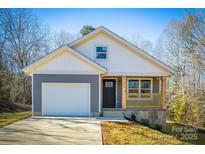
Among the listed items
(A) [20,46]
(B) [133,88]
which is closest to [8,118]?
(B) [133,88]

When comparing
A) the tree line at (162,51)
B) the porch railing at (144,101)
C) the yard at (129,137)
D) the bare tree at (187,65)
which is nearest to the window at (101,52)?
the porch railing at (144,101)

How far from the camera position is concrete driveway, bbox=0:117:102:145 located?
→ 8227mm

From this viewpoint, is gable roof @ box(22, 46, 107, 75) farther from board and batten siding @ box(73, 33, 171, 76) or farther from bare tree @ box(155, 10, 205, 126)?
bare tree @ box(155, 10, 205, 126)

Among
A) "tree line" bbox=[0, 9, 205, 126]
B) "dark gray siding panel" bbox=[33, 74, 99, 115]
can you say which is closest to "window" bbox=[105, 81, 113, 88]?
"dark gray siding panel" bbox=[33, 74, 99, 115]

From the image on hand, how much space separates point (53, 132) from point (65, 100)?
4.19m

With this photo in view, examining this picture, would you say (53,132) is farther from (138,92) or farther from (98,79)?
(138,92)

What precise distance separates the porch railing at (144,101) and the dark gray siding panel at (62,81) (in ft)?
7.41

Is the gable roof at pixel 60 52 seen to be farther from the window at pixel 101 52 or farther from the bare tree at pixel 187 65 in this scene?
the bare tree at pixel 187 65

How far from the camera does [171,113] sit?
1984 centimetres

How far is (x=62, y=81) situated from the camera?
535 inches

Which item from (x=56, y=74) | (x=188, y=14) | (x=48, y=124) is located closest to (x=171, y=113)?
(x=188, y=14)

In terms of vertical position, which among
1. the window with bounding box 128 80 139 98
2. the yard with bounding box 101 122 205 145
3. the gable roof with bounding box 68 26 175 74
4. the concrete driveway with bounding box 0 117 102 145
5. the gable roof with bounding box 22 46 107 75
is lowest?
the yard with bounding box 101 122 205 145

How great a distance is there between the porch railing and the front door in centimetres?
101

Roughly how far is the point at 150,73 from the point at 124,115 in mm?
2715
